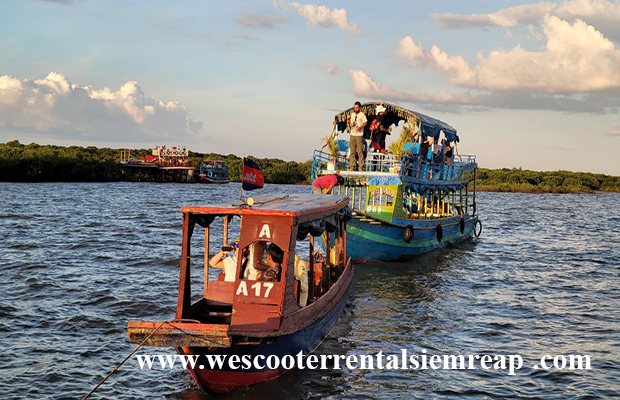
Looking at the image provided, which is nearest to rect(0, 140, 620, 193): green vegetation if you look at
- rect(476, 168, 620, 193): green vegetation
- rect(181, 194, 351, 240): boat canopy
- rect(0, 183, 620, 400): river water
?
rect(476, 168, 620, 193): green vegetation

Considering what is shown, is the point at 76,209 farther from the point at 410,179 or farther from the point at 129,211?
the point at 410,179

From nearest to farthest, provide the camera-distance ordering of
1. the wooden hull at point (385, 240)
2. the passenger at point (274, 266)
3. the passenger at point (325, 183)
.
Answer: the passenger at point (274, 266) < the passenger at point (325, 183) < the wooden hull at point (385, 240)

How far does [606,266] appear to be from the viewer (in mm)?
24812

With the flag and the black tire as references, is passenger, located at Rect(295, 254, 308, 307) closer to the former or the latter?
the flag

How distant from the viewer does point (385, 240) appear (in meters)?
21.3

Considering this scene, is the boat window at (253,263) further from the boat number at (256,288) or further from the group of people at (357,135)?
the group of people at (357,135)

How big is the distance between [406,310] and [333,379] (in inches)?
223

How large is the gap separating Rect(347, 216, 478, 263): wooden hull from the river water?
52cm

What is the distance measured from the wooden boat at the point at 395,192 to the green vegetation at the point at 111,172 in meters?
62.3

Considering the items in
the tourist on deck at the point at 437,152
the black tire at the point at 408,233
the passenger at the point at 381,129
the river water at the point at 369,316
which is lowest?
the river water at the point at 369,316

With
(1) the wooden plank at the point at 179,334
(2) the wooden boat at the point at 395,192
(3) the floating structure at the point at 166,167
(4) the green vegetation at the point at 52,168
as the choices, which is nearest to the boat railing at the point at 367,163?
(2) the wooden boat at the point at 395,192

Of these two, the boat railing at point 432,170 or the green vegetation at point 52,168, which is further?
the green vegetation at point 52,168

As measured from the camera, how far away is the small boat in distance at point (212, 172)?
106m

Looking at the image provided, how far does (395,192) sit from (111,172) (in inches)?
3044
